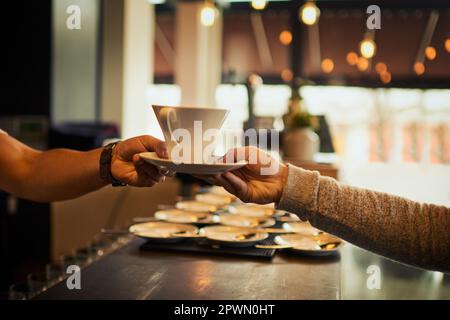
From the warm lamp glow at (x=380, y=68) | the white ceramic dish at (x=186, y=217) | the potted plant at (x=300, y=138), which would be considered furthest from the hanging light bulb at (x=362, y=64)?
the white ceramic dish at (x=186, y=217)

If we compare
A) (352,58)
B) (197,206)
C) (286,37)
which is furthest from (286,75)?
(197,206)

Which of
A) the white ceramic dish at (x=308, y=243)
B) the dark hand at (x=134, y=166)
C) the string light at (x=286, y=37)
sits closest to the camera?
the dark hand at (x=134, y=166)

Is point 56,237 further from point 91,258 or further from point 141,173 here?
point 141,173

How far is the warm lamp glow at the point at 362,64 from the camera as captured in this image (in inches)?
322

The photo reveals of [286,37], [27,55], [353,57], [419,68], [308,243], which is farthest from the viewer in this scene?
[353,57]

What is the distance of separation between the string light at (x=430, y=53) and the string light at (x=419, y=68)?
0.16m

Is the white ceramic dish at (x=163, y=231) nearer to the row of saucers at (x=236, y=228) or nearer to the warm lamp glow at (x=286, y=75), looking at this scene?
the row of saucers at (x=236, y=228)

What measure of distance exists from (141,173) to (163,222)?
→ 47cm

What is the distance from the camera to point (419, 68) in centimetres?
805

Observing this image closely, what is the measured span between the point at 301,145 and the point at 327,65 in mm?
5434

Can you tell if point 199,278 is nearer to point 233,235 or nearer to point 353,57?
point 233,235

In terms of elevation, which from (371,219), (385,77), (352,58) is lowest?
(371,219)

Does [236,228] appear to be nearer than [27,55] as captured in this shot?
Yes

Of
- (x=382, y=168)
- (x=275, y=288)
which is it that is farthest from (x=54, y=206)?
(x=382, y=168)
